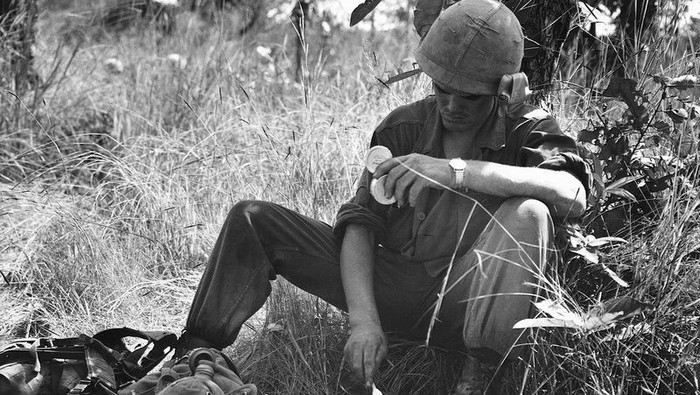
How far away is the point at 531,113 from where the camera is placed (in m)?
3.25

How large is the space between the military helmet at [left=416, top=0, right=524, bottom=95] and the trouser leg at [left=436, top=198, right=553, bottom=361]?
406 millimetres

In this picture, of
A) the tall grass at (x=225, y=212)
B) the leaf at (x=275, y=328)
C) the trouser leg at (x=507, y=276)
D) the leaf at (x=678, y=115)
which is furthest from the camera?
the leaf at (x=275, y=328)

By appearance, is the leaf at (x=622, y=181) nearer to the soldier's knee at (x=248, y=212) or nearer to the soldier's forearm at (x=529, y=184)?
the soldier's forearm at (x=529, y=184)

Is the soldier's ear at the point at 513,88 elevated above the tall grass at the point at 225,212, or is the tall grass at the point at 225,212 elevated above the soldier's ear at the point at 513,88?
the soldier's ear at the point at 513,88

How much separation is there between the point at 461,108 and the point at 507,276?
0.59 m

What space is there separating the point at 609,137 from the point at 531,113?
0.42 m

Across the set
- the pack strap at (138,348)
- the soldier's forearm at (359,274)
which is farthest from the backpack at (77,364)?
the soldier's forearm at (359,274)

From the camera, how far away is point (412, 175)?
2.98 m

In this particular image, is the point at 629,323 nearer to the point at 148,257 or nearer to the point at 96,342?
the point at 96,342

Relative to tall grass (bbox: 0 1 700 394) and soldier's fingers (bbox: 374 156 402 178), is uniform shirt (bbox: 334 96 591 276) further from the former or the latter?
tall grass (bbox: 0 1 700 394)

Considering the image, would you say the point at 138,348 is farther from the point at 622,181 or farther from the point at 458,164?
the point at 622,181

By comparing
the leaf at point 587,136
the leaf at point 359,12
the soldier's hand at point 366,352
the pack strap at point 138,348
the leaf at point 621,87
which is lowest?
the pack strap at point 138,348

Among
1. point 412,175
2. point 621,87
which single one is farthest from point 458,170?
point 621,87

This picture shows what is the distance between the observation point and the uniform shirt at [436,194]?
10.4 feet
